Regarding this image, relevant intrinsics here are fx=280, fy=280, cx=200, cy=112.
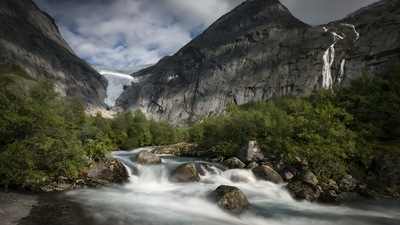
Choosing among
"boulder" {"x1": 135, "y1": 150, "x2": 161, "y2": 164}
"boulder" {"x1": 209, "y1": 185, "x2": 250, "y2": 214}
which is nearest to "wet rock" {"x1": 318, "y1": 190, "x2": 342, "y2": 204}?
"boulder" {"x1": 209, "y1": 185, "x2": 250, "y2": 214}

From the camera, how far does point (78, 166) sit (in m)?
24.9

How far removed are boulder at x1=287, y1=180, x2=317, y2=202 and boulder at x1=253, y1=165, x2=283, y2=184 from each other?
1899mm

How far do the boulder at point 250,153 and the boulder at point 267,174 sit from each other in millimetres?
4881

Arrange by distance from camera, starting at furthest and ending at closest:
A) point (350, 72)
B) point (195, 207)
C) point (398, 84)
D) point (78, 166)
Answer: point (350, 72), point (398, 84), point (78, 166), point (195, 207)

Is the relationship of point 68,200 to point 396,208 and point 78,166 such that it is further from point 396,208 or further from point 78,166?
point 396,208

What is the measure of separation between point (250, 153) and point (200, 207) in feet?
54.8

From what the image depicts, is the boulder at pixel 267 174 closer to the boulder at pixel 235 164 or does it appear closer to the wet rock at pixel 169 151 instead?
the boulder at pixel 235 164

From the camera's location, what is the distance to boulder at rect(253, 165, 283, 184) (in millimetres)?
29344

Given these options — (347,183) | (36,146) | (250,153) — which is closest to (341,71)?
(250,153)

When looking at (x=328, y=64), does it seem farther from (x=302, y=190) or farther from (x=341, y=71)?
(x=302, y=190)

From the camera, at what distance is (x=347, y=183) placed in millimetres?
29031

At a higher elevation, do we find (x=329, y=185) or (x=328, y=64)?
(x=328, y=64)

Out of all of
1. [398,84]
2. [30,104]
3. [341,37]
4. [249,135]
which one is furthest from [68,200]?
[341,37]

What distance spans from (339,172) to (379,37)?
6812 inches
